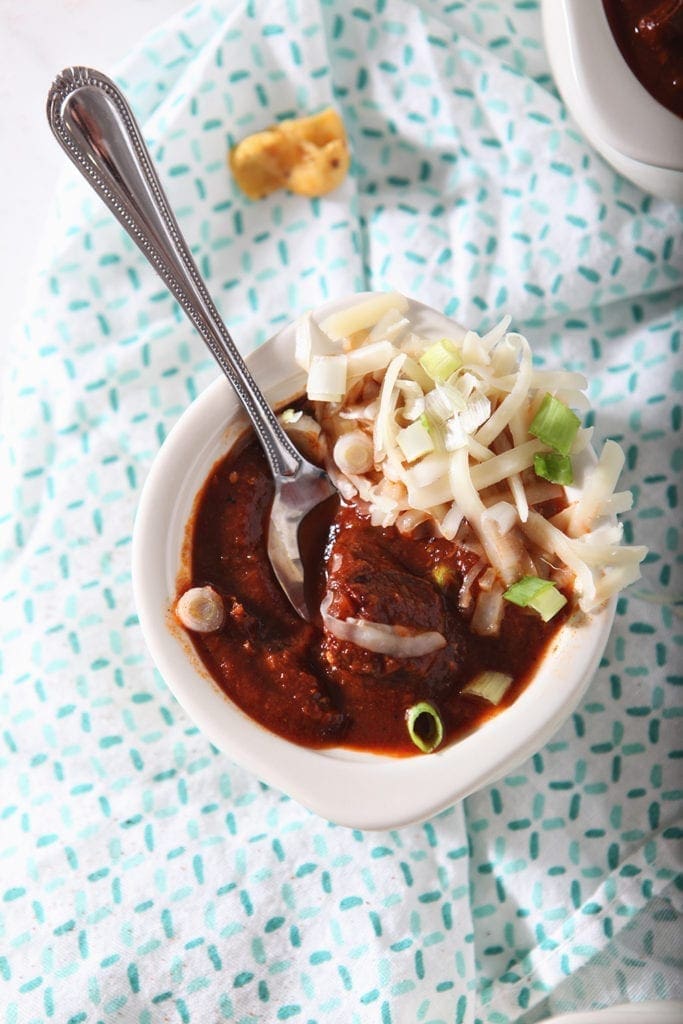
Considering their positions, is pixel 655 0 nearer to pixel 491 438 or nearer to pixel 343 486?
pixel 491 438

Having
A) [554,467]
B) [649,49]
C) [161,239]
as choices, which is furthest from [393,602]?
[649,49]

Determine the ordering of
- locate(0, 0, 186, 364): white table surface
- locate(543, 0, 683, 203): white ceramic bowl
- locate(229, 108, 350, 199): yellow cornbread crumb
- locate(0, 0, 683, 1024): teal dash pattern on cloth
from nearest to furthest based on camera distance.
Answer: locate(543, 0, 683, 203): white ceramic bowl → locate(0, 0, 683, 1024): teal dash pattern on cloth → locate(229, 108, 350, 199): yellow cornbread crumb → locate(0, 0, 186, 364): white table surface

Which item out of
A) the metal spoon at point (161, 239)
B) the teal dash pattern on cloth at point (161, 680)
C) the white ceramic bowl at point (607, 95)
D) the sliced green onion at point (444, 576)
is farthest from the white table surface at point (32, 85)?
the sliced green onion at point (444, 576)

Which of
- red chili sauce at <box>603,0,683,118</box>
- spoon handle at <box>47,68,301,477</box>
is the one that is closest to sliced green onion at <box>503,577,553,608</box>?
spoon handle at <box>47,68,301,477</box>

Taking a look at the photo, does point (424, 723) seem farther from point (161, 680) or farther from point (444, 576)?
point (161, 680)

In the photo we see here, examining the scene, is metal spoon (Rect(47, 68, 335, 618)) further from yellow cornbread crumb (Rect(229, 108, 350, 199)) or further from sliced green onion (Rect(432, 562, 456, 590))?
yellow cornbread crumb (Rect(229, 108, 350, 199))

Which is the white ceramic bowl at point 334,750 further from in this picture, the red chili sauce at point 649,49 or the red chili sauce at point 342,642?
the red chili sauce at point 649,49

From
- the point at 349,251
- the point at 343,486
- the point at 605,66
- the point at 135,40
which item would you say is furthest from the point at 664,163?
the point at 135,40
